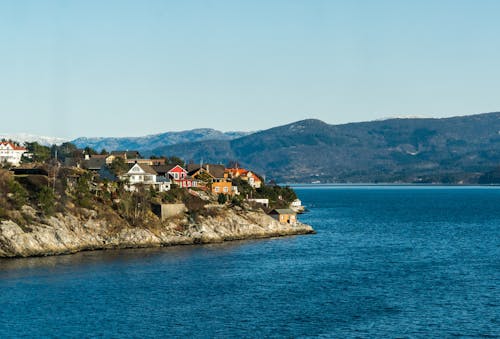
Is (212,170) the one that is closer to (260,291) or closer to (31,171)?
(31,171)

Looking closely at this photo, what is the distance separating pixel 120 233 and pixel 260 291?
39959 millimetres

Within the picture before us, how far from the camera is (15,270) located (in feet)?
285

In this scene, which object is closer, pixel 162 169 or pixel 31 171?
pixel 31 171

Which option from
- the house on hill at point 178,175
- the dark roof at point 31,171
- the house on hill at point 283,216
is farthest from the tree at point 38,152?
the house on hill at point 283,216

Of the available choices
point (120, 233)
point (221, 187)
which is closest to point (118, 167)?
point (221, 187)

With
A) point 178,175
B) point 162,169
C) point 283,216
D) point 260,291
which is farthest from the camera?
point 162,169

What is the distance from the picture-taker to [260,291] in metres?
76.4

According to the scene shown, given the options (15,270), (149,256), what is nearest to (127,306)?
→ (15,270)

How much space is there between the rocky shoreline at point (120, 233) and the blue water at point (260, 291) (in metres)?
3.47

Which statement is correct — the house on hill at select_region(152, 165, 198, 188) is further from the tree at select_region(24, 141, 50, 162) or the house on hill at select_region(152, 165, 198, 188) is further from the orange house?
the tree at select_region(24, 141, 50, 162)

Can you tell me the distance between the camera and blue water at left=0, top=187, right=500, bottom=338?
60.8m

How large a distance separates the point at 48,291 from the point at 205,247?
39176 mm

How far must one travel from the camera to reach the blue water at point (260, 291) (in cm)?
6084

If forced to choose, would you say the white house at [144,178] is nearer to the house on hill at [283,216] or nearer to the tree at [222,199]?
A: the tree at [222,199]
